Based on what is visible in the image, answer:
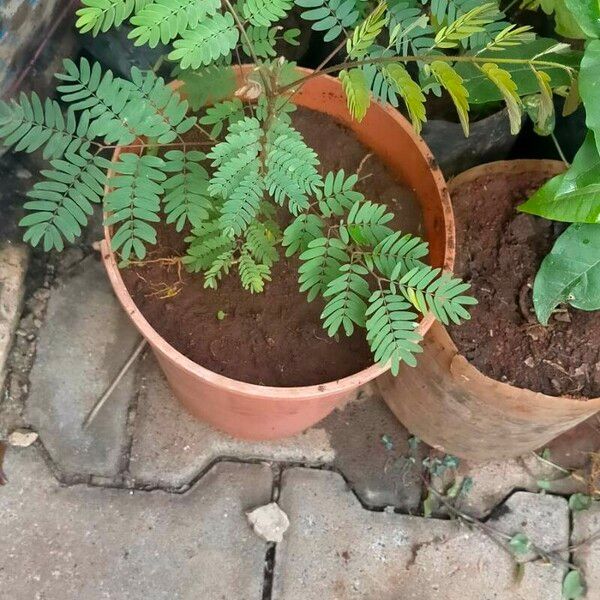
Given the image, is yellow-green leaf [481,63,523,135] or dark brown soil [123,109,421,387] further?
dark brown soil [123,109,421,387]

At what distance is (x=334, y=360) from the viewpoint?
1.54 metres

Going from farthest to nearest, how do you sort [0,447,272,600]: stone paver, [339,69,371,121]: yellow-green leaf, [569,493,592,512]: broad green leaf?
[569,493,592,512]: broad green leaf → [0,447,272,600]: stone paver → [339,69,371,121]: yellow-green leaf

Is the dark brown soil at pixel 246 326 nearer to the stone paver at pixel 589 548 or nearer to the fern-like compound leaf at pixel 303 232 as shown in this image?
the fern-like compound leaf at pixel 303 232

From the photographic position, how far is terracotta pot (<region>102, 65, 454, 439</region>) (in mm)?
1438

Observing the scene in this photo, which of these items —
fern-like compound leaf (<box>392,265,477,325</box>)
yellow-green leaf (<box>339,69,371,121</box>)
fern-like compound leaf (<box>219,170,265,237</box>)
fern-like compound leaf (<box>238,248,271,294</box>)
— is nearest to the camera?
yellow-green leaf (<box>339,69,371,121</box>)

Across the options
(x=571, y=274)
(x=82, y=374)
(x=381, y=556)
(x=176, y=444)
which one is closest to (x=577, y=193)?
(x=571, y=274)

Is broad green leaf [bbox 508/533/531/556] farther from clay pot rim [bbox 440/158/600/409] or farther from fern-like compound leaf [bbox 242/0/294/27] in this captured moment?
fern-like compound leaf [bbox 242/0/294/27]

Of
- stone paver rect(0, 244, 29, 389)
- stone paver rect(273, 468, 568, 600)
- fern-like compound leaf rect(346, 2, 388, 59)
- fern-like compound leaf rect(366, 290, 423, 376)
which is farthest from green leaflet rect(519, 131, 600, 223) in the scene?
stone paver rect(0, 244, 29, 389)

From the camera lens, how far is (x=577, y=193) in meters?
1.40

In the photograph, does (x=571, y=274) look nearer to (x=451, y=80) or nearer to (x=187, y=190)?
(x=451, y=80)

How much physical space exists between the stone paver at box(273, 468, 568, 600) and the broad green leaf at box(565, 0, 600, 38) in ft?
4.13

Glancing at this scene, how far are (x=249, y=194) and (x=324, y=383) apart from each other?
455mm

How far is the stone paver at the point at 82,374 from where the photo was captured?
6.25 feet

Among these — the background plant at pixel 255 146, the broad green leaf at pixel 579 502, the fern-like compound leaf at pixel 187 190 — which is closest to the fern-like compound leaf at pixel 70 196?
the background plant at pixel 255 146
